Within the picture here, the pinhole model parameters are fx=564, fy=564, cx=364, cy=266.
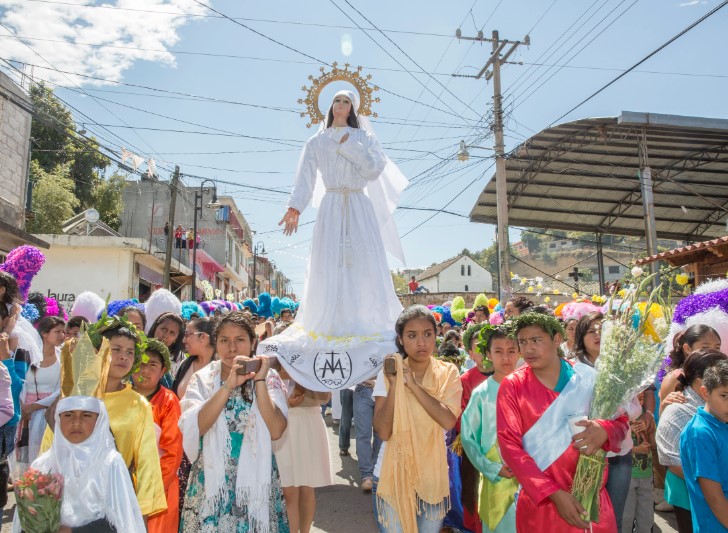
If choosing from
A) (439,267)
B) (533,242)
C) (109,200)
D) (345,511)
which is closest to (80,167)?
(109,200)

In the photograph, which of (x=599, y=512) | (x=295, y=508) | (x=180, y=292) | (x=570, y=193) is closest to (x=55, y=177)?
(x=180, y=292)

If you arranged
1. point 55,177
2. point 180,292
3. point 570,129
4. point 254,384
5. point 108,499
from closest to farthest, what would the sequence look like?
point 108,499, point 254,384, point 570,129, point 55,177, point 180,292

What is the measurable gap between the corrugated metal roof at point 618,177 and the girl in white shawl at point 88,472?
1217 centimetres

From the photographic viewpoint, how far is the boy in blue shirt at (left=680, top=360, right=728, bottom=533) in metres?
2.94

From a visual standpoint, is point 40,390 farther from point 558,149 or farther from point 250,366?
point 558,149

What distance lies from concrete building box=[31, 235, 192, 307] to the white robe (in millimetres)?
18328

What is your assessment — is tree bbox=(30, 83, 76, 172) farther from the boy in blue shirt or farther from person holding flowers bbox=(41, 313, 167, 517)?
the boy in blue shirt

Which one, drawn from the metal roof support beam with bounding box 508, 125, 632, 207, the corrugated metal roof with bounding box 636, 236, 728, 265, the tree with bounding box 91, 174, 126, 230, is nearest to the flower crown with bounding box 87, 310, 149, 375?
the corrugated metal roof with bounding box 636, 236, 728, 265

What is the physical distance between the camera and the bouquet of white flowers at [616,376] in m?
2.71

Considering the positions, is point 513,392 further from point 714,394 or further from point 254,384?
point 254,384

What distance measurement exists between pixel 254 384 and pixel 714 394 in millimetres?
2500

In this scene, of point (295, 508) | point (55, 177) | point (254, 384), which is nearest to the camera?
point (254, 384)

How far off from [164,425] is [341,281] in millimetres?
1494

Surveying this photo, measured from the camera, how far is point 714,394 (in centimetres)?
302
